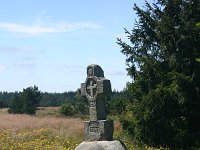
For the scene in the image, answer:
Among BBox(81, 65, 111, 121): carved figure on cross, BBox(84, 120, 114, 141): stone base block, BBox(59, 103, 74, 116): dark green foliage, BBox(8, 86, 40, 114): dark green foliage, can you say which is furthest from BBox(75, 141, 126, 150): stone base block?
BBox(8, 86, 40, 114): dark green foliage

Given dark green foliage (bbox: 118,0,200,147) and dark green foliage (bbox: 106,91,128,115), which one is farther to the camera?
dark green foliage (bbox: 106,91,128,115)

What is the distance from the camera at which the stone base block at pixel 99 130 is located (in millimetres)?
9297

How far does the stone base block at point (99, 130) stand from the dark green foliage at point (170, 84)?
21.2ft

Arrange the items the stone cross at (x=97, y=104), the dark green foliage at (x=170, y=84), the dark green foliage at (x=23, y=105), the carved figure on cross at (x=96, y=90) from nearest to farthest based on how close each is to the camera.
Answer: the stone cross at (x=97, y=104) < the carved figure on cross at (x=96, y=90) < the dark green foliage at (x=170, y=84) < the dark green foliage at (x=23, y=105)

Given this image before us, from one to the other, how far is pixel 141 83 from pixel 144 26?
2.67m

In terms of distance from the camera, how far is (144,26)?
17797 millimetres

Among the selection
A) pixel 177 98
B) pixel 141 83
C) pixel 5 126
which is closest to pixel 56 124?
pixel 5 126

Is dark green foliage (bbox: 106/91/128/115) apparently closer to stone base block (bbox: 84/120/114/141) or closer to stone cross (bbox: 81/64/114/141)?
stone cross (bbox: 81/64/114/141)

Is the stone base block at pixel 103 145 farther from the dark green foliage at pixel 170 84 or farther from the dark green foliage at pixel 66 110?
the dark green foliage at pixel 66 110

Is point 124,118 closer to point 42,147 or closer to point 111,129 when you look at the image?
point 42,147

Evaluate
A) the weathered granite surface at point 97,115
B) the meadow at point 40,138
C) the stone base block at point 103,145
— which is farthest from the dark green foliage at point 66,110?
the stone base block at point 103,145

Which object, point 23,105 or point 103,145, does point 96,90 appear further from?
point 23,105

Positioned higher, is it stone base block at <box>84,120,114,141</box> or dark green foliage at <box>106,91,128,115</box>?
dark green foliage at <box>106,91,128,115</box>

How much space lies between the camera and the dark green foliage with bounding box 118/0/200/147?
15727 millimetres
